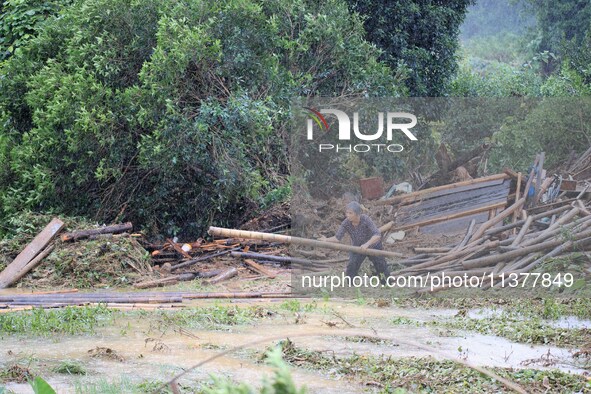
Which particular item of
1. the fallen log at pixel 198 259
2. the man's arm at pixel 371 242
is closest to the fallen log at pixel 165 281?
the fallen log at pixel 198 259

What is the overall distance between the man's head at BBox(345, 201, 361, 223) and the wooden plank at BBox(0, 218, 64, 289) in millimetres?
4809

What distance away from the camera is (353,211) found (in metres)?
10.6

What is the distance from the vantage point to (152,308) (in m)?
10.7

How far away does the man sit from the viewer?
10570 mm

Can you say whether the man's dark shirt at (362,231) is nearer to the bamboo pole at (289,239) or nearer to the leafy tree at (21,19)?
the bamboo pole at (289,239)

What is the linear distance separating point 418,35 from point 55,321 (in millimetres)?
11570

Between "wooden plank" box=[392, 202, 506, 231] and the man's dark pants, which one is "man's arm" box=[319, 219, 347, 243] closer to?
the man's dark pants

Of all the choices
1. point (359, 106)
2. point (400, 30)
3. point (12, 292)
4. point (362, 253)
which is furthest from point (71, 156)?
point (400, 30)

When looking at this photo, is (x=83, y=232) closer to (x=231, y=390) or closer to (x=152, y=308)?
(x=152, y=308)

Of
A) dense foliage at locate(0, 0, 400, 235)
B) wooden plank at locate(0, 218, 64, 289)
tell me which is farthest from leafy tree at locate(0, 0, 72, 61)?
wooden plank at locate(0, 218, 64, 289)

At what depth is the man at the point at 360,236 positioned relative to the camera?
10570 mm

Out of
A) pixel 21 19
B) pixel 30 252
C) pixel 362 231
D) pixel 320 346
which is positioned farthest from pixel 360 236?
pixel 21 19

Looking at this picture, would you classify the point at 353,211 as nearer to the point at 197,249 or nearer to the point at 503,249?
the point at 503,249

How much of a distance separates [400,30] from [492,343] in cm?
1053
